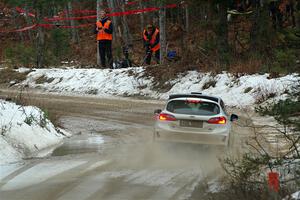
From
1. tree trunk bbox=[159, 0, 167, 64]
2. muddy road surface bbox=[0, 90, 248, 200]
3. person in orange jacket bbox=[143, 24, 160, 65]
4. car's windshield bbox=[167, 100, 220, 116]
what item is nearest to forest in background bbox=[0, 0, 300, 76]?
tree trunk bbox=[159, 0, 167, 64]

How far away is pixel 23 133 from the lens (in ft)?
39.1

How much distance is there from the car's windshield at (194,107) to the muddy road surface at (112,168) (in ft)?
2.34

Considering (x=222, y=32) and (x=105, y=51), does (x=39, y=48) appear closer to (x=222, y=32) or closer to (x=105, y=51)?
(x=105, y=51)

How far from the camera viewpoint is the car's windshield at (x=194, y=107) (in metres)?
11.1

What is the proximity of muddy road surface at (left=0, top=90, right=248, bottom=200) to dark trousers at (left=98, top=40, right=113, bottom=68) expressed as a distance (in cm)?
1084

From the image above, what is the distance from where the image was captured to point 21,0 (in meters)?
30.4

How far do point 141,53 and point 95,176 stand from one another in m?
26.6

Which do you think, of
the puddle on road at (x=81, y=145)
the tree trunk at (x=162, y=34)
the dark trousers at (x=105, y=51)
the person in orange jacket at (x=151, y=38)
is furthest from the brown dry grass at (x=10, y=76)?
→ the puddle on road at (x=81, y=145)

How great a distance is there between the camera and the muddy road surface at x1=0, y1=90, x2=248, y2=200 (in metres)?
8.05

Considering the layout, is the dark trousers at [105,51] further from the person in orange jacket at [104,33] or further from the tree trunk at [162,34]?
the tree trunk at [162,34]

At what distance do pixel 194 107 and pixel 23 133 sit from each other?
3.85 metres

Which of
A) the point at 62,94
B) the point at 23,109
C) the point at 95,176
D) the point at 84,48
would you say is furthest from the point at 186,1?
the point at 84,48

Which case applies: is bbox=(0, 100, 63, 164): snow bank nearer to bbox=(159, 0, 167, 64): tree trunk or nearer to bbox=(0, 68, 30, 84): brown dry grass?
bbox=(159, 0, 167, 64): tree trunk

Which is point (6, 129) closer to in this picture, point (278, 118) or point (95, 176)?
point (95, 176)
